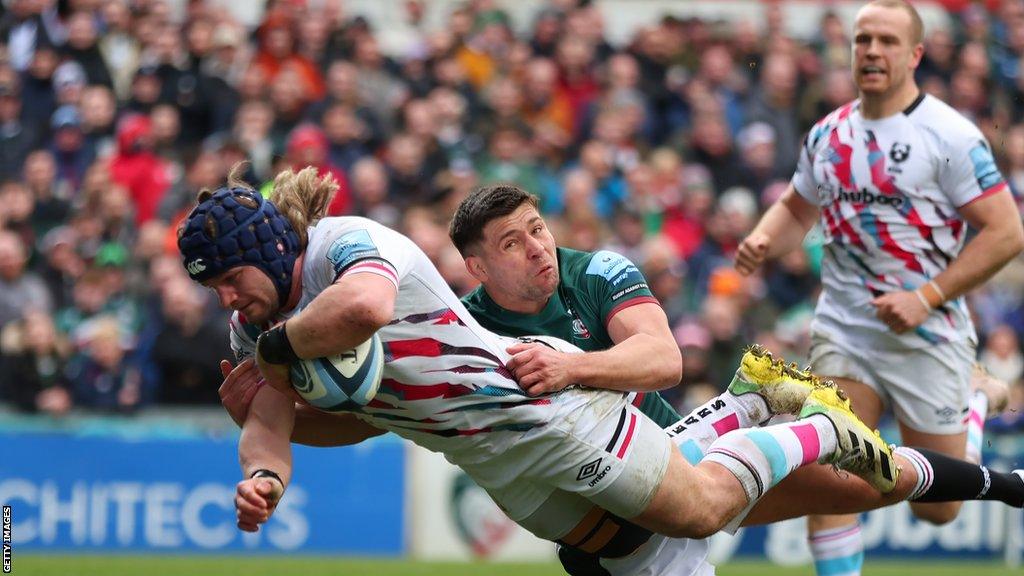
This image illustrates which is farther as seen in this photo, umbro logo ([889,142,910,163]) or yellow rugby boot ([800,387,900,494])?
umbro logo ([889,142,910,163])

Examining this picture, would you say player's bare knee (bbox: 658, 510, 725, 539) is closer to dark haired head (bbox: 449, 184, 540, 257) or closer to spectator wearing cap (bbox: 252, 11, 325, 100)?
dark haired head (bbox: 449, 184, 540, 257)

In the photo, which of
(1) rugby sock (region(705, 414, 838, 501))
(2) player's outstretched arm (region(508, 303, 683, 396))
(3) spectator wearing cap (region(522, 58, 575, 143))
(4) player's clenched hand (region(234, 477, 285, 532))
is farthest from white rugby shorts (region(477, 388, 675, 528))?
(3) spectator wearing cap (region(522, 58, 575, 143))

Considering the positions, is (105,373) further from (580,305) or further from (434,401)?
(434,401)

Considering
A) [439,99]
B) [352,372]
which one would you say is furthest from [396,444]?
[352,372]

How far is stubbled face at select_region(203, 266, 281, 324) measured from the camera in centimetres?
570

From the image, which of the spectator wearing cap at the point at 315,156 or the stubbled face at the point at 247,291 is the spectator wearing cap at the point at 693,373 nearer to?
the spectator wearing cap at the point at 315,156

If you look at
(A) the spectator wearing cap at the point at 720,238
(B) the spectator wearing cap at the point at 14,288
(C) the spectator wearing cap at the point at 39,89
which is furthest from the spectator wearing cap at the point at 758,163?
(B) the spectator wearing cap at the point at 14,288

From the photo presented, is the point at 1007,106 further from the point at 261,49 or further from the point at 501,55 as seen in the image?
the point at 261,49

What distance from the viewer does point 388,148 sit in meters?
14.8

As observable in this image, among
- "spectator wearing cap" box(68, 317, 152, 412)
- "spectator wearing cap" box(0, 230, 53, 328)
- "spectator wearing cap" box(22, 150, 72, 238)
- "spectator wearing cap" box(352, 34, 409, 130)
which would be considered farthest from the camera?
"spectator wearing cap" box(352, 34, 409, 130)

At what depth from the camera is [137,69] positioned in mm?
14617

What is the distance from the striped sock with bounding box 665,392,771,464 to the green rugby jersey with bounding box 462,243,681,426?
56 centimetres

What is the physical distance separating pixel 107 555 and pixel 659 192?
6.27m

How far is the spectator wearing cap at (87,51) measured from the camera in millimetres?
14500
